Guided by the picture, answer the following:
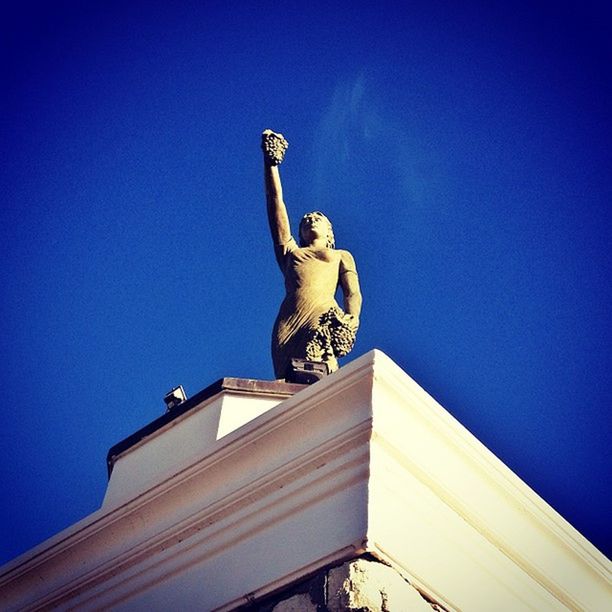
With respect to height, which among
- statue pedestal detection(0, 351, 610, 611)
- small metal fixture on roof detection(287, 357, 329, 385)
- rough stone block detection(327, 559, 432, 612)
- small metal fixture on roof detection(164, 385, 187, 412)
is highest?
small metal fixture on roof detection(164, 385, 187, 412)

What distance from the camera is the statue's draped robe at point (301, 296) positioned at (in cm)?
472

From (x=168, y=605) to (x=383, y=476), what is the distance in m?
0.94

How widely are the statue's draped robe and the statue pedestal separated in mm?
1312

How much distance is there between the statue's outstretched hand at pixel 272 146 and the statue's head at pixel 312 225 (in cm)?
44

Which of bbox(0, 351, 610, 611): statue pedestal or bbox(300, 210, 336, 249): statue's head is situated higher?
bbox(300, 210, 336, 249): statue's head

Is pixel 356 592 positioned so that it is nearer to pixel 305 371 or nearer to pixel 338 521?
pixel 338 521

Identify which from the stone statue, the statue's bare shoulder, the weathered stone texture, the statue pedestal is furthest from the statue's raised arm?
the weathered stone texture

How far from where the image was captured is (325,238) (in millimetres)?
5547

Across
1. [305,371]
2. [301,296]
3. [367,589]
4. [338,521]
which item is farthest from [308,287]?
[367,589]

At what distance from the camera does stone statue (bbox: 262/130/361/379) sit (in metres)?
4.65

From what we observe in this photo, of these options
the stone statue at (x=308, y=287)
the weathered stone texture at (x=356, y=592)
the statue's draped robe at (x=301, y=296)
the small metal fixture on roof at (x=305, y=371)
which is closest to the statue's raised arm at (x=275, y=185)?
the stone statue at (x=308, y=287)

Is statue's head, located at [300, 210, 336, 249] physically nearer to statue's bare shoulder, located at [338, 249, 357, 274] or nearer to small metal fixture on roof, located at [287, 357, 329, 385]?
statue's bare shoulder, located at [338, 249, 357, 274]

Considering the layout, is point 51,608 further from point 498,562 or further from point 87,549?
point 498,562

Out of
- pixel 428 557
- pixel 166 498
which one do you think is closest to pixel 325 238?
pixel 166 498
